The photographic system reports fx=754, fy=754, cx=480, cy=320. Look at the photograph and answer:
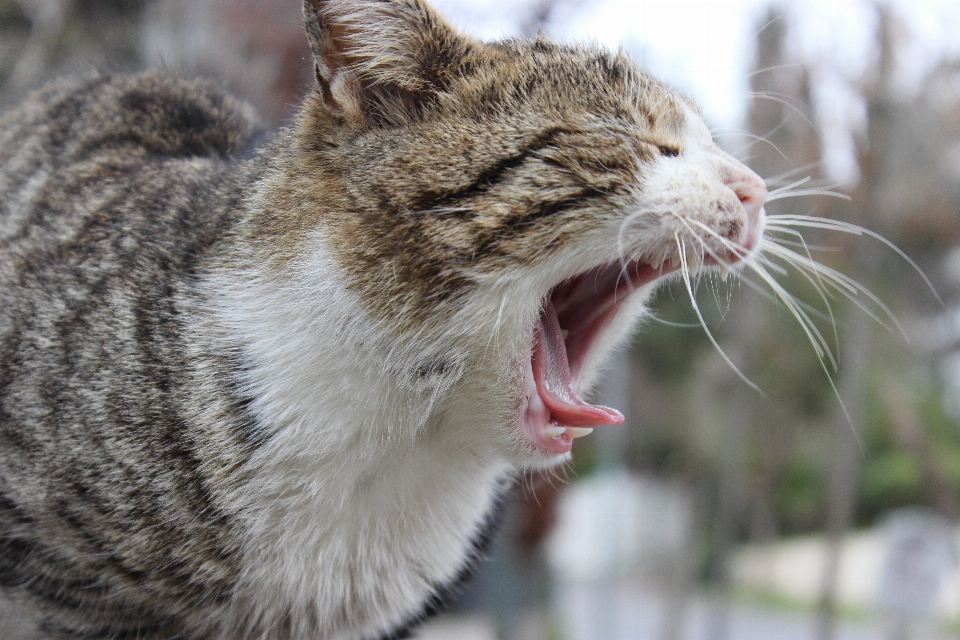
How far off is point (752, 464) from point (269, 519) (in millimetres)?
10424

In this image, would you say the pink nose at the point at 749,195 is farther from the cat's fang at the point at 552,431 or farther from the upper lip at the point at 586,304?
the cat's fang at the point at 552,431

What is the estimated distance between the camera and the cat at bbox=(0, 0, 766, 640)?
163cm

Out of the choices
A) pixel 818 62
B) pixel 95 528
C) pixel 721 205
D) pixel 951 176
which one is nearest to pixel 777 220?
pixel 721 205

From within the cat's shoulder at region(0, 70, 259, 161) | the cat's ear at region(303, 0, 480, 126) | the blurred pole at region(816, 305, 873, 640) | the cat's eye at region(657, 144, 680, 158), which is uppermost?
the cat's shoulder at region(0, 70, 259, 161)

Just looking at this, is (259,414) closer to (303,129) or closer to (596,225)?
(303,129)

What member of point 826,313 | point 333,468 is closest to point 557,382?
point 333,468

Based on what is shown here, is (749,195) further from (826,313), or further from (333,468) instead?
(826,313)

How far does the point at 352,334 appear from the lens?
1.69 m

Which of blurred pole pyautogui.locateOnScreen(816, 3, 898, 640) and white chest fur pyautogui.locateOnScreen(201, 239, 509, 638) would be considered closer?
white chest fur pyautogui.locateOnScreen(201, 239, 509, 638)

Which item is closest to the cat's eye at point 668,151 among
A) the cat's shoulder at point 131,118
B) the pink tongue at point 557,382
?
the pink tongue at point 557,382

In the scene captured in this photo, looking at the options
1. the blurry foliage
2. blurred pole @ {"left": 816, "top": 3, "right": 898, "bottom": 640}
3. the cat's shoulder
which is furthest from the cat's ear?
blurred pole @ {"left": 816, "top": 3, "right": 898, "bottom": 640}

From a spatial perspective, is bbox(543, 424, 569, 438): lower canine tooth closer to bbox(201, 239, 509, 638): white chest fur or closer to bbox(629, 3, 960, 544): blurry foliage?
bbox(201, 239, 509, 638): white chest fur

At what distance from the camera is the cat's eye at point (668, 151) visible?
67.3 inches

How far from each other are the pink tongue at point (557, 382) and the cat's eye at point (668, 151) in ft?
1.40
